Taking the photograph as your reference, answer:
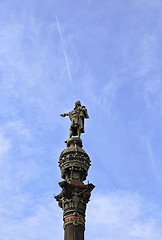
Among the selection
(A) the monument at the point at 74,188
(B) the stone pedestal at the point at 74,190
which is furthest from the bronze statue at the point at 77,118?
(B) the stone pedestal at the point at 74,190

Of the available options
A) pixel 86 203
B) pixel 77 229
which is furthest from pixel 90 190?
pixel 77 229

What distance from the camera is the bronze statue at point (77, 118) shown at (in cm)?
3588

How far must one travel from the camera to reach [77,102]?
1500 inches

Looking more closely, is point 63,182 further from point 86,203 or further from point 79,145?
point 79,145

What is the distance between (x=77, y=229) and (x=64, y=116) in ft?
42.3

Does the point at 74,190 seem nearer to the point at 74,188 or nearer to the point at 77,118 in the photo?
the point at 74,188

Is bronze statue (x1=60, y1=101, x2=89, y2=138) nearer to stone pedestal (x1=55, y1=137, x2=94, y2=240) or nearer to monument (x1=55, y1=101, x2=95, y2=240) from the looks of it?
monument (x1=55, y1=101, x2=95, y2=240)

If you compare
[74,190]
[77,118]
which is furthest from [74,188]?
[77,118]

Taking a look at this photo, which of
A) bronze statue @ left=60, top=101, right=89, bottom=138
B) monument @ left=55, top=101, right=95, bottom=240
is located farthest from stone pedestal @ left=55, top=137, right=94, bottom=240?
bronze statue @ left=60, top=101, right=89, bottom=138

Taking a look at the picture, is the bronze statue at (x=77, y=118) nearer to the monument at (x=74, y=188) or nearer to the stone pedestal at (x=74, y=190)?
the monument at (x=74, y=188)

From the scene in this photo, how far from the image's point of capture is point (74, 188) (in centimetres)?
2981

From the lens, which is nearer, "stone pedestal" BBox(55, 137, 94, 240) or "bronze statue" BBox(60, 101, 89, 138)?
"stone pedestal" BBox(55, 137, 94, 240)

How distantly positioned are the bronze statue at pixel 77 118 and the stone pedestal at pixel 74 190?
2.64m

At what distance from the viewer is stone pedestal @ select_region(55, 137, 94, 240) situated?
28.4 metres
